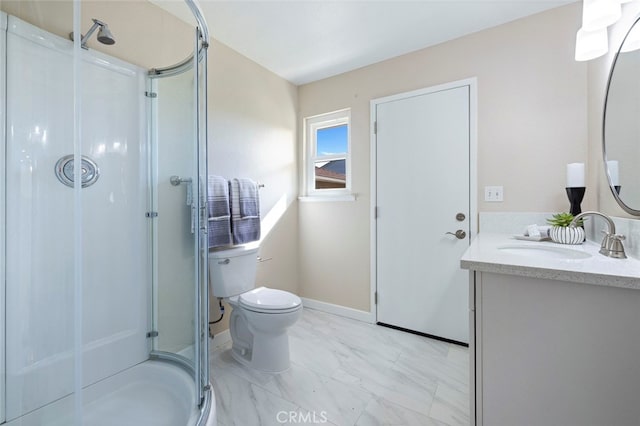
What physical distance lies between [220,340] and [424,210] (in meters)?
1.85

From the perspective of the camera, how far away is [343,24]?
193 cm

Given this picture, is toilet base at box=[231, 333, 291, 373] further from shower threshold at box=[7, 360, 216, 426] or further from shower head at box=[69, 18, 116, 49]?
shower head at box=[69, 18, 116, 49]

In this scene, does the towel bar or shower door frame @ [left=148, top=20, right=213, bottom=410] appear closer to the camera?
shower door frame @ [left=148, top=20, right=213, bottom=410]

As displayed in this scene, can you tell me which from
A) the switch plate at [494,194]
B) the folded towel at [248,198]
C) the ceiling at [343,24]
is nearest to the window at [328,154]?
the ceiling at [343,24]

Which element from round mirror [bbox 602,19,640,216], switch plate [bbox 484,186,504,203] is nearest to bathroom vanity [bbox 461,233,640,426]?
round mirror [bbox 602,19,640,216]

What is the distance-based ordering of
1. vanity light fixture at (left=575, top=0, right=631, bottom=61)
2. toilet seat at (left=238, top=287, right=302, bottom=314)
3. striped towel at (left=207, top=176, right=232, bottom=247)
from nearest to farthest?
vanity light fixture at (left=575, top=0, right=631, bottom=61) < toilet seat at (left=238, top=287, right=302, bottom=314) < striped towel at (left=207, top=176, right=232, bottom=247)

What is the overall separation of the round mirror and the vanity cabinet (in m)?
0.62

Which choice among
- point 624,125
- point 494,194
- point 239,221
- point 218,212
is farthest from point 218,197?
point 624,125

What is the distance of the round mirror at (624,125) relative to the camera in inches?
45.1

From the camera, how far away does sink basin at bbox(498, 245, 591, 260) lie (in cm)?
125

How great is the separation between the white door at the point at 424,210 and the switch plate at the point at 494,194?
118mm

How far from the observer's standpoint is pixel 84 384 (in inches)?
52.7

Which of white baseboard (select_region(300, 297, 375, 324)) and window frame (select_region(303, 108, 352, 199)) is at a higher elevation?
window frame (select_region(303, 108, 352, 199))

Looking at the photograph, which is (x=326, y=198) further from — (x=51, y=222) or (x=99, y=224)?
(x=51, y=222)
